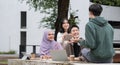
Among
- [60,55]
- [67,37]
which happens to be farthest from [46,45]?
[60,55]

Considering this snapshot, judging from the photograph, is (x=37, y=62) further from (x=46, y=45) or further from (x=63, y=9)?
(x=63, y=9)

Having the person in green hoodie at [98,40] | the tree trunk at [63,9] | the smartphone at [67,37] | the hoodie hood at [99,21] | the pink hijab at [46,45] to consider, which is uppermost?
the hoodie hood at [99,21]

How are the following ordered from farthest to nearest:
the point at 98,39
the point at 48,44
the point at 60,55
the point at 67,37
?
the point at 67,37 → the point at 48,44 → the point at 60,55 → the point at 98,39

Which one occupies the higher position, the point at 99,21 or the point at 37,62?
the point at 99,21

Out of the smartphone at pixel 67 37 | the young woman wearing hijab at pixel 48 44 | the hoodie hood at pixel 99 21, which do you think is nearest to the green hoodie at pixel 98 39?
the hoodie hood at pixel 99 21

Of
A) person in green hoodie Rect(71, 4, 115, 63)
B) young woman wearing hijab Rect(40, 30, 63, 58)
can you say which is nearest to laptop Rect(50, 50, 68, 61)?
person in green hoodie Rect(71, 4, 115, 63)

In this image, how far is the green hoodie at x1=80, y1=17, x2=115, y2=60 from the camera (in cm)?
699

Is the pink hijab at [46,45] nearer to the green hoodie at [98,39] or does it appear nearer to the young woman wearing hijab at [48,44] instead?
the young woman wearing hijab at [48,44]

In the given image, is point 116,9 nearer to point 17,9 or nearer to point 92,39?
point 17,9

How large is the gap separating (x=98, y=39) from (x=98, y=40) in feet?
0.05

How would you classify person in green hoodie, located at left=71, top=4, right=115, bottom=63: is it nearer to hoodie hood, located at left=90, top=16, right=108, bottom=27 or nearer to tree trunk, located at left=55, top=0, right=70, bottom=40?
hoodie hood, located at left=90, top=16, right=108, bottom=27

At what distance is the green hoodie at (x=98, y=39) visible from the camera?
22.9ft

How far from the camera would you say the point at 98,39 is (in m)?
7.07

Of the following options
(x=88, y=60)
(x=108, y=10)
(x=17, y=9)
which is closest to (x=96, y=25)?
(x=88, y=60)
